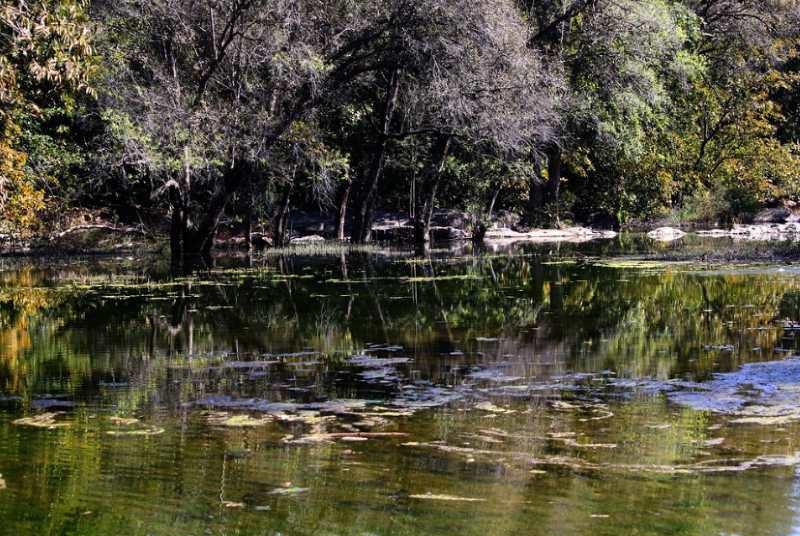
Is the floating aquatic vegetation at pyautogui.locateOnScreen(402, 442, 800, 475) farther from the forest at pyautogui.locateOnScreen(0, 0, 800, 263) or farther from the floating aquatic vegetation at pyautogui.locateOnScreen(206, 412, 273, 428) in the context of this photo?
the forest at pyautogui.locateOnScreen(0, 0, 800, 263)

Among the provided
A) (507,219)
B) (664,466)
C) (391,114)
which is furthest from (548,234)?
(664,466)


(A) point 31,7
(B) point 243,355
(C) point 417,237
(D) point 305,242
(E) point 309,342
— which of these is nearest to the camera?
(B) point 243,355

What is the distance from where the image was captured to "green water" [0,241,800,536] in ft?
18.4

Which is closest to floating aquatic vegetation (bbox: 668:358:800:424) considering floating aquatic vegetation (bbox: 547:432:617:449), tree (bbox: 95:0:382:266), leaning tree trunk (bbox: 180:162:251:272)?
floating aquatic vegetation (bbox: 547:432:617:449)

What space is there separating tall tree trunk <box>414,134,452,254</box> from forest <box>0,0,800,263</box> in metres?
0.10

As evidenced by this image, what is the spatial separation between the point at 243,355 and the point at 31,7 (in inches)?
228

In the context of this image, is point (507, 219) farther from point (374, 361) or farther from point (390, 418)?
point (390, 418)

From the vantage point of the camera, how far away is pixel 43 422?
26.2 feet

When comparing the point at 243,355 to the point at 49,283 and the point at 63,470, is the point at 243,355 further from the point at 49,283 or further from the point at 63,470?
the point at 49,283

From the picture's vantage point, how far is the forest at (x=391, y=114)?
2539 cm

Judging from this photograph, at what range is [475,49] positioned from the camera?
27.7 metres

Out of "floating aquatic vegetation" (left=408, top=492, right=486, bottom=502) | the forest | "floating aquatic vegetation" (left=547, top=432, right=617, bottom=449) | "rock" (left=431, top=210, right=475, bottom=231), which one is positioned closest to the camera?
"floating aquatic vegetation" (left=408, top=492, right=486, bottom=502)

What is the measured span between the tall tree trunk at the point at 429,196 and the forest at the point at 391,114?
98mm

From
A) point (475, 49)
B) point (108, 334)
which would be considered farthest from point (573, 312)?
point (475, 49)
